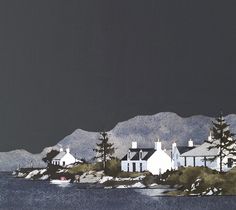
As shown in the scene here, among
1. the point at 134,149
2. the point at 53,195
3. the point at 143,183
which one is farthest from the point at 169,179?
the point at 134,149

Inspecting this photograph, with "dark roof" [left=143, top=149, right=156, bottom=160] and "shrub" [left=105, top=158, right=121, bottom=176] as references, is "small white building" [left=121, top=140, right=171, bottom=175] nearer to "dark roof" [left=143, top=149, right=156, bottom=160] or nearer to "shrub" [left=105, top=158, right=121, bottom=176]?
"dark roof" [left=143, top=149, right=156, bottom=160]

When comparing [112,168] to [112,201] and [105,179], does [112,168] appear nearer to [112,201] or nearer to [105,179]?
[105,179]

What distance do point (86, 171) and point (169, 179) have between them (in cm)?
4435

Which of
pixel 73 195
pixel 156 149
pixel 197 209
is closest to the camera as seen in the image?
pixel 197 209

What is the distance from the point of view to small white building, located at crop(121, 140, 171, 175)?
515ft

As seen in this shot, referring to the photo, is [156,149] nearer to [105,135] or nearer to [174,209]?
[105,135]

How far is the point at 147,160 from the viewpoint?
157750 millimetres

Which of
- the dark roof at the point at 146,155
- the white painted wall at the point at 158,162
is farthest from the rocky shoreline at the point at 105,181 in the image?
the white painted wall at the point at 158,162

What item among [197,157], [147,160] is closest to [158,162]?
[147,160]

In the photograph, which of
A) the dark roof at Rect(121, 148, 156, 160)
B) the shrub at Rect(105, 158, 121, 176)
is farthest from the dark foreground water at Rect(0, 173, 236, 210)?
the dark roof at Rect(121, 148, 156, 160)

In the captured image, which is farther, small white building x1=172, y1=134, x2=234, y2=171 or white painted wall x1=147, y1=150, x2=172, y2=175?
white painted wall x1=147, y1=150, x2=172, y2=175

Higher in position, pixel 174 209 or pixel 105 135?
pixel 105 135

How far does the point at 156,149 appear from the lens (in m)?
160

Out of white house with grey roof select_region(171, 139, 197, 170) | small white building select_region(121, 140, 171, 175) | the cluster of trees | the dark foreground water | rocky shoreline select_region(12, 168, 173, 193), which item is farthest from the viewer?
small white building select_region(121, 140, 171, 175)
